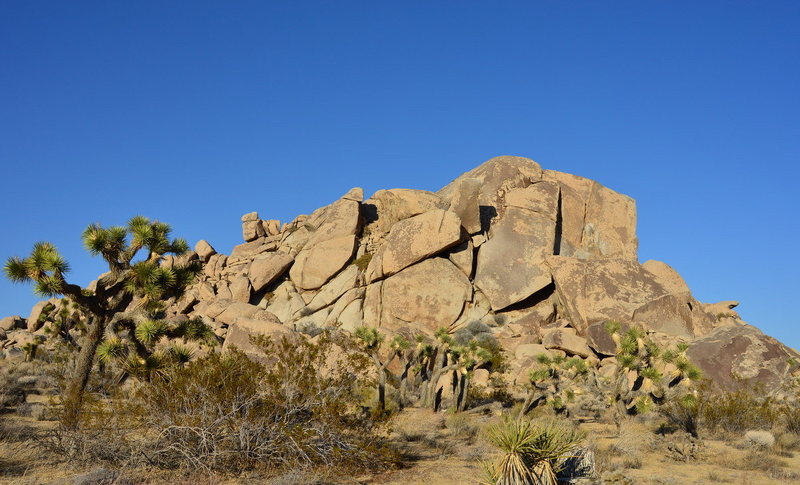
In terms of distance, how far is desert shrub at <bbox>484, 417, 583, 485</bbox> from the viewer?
780 centimetres

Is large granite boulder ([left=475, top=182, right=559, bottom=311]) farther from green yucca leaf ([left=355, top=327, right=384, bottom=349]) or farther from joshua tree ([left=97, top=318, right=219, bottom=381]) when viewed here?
joshua tree ([left=97, top=318, right=219, bottom=381])

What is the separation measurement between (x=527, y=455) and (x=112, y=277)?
10882mm

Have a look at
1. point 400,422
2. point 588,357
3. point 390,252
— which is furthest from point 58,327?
point 588,357

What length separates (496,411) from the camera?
763 inches

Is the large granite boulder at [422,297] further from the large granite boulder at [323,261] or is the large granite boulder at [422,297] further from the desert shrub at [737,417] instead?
the desert shrub at [737,417]

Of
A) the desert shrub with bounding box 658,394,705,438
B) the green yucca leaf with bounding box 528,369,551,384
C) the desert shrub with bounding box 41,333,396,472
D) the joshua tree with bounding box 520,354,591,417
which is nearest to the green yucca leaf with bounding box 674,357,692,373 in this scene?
the desert shrub with bounding box 658,394,705,438

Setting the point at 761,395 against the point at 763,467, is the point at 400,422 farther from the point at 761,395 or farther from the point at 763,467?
the point at 761,395

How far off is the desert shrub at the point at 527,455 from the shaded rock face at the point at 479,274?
1822 cm

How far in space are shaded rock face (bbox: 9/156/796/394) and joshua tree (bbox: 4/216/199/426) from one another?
1115cm

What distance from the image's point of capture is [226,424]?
948 cm

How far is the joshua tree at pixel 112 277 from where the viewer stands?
12.9 meters

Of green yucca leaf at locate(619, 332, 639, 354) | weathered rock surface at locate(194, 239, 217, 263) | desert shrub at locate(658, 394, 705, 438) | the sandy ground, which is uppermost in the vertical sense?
weathered rock surface at locate(194, 239, 217, 263)

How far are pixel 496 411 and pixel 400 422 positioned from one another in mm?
4142

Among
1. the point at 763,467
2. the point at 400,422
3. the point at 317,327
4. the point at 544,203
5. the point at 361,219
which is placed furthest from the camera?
the point at 361,219
